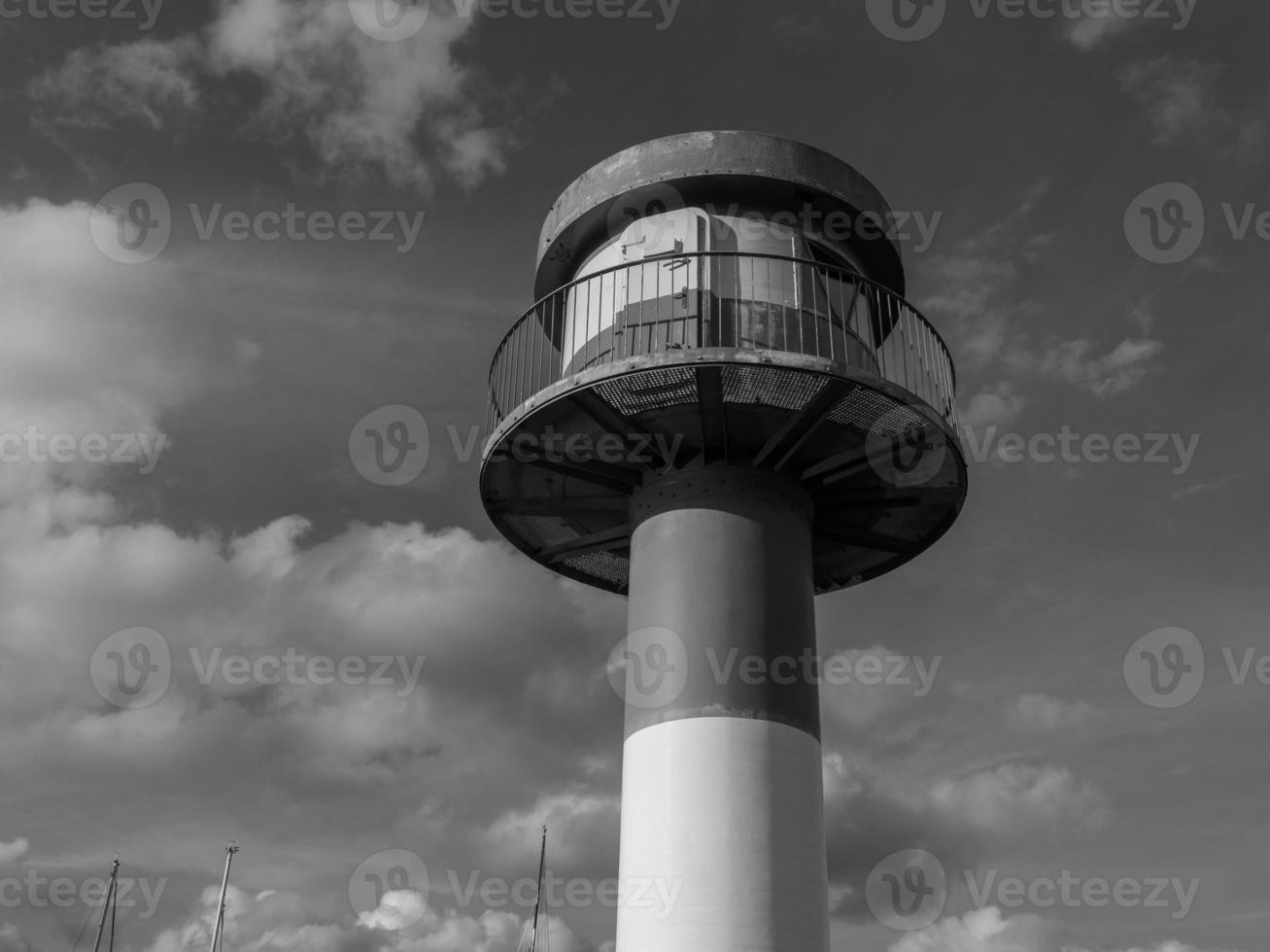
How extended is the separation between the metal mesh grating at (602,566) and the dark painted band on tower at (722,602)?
8.28ft

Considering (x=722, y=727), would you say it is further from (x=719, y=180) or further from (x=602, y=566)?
(x=719, y=180)

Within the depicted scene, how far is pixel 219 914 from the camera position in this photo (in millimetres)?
39812

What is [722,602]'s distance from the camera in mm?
13953

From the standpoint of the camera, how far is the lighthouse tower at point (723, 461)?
13.0 m

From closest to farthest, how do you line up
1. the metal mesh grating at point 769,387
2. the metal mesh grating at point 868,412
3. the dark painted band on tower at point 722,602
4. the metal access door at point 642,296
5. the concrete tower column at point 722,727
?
the concrete tower column at point 722,727, the metal mesh grating at point 769,387, the dark painted band on tower at point 722,602, the metal mesh grating at point 868,412, the metal access door at point 642,296

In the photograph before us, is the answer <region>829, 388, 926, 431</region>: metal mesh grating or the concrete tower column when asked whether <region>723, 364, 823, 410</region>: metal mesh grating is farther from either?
the concrete tower column

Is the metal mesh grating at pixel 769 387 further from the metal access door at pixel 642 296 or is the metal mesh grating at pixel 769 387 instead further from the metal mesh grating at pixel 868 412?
the metal access door at pixel 642 296

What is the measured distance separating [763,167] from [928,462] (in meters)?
4.15

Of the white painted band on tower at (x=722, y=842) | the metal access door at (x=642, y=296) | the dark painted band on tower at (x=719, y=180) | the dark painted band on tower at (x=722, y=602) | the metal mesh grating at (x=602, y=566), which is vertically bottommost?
the white painted band on tower at (x=722, y=842)

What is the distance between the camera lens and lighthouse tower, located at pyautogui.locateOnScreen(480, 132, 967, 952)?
1302cm

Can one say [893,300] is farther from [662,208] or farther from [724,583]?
[724,583]

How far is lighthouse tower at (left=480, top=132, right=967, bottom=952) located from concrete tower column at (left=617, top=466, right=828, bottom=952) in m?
0.02

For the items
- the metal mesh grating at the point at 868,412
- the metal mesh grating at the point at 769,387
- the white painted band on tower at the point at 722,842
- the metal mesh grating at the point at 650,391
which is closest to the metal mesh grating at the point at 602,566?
the metal mesh grating at the point at 650,391

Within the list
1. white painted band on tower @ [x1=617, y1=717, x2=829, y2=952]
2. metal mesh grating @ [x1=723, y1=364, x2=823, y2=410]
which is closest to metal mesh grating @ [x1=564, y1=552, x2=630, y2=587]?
white painted band on tower @ [x1=617, y1=717, x2=829, y2=952]
